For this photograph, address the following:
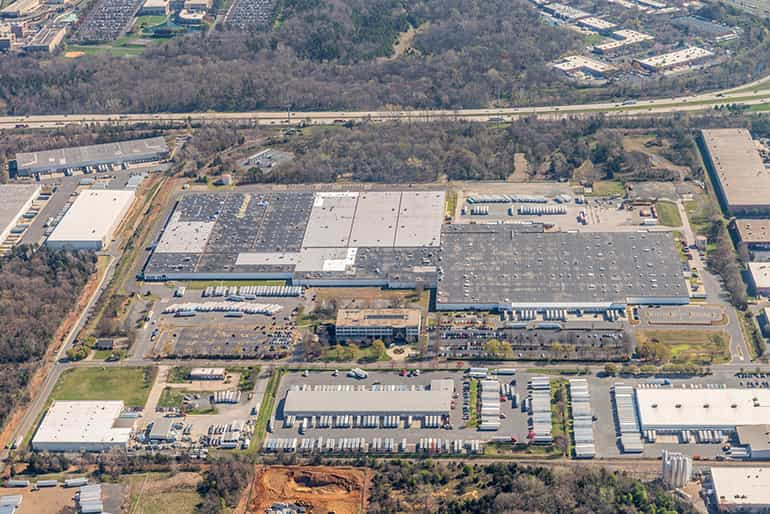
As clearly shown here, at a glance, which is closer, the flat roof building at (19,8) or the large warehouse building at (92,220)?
the large warehouse building at (92,220)

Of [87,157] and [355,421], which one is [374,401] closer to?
[355,421]

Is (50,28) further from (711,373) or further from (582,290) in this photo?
(711,373)

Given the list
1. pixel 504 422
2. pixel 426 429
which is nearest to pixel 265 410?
pixel 426 429

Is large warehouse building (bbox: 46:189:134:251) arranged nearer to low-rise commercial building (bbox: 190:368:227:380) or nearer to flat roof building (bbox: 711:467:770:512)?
low-rise commercial building (bbox: 190:368:227:380)

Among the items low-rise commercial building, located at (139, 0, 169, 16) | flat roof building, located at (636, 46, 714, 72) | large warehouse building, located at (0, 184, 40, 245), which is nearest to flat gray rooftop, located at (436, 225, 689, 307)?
large warehouse building, located at (0, 184, 40, 245)

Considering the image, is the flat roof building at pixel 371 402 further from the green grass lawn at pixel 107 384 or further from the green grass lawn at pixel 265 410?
the green grass lawn at pixel 107 384

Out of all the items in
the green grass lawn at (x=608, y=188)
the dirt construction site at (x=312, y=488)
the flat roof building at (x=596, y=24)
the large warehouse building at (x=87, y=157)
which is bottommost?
the dirt construction site at (x=312, y=488)

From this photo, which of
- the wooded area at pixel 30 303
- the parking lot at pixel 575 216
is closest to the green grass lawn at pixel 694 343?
the parking lot at pixel 575 216
